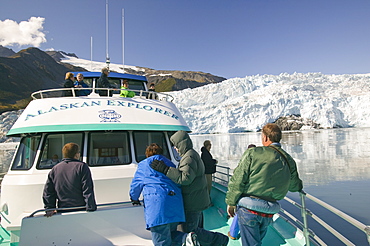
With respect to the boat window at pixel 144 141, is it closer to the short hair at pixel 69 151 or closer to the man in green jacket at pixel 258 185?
the short hair at pixel 69 151

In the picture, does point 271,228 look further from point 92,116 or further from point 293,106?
point 293,106

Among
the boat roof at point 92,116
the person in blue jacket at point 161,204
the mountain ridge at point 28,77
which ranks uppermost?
the mountain ridge at point 28,77

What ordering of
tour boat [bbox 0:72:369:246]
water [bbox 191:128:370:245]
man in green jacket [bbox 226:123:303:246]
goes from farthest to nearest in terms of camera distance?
water [bbox 191:128:370:245], tour boat [bbox 0:72:369:246], man in green jacket [bbox 226:123:303:246]

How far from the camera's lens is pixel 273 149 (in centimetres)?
212

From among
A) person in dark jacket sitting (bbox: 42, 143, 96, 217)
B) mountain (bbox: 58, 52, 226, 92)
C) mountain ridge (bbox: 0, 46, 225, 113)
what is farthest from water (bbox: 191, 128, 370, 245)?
mountain (bbox: 58, 52, 226, 92)

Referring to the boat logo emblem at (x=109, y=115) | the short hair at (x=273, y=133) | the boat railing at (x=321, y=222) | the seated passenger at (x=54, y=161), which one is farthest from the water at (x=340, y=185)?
the seated passenger at (x=54, y=161)

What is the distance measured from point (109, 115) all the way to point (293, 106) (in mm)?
37911

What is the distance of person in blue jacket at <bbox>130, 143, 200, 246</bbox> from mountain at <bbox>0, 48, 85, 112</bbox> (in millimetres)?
67329

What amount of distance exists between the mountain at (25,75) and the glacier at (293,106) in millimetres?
46304

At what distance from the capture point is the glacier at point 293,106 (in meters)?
36.1

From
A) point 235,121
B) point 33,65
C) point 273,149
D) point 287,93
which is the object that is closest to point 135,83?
point 273,149

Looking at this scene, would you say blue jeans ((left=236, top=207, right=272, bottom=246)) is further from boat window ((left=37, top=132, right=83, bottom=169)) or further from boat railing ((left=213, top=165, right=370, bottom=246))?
boat window ((left=37, top=132, right=83, bottom=169))

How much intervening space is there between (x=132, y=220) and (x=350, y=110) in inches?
1639

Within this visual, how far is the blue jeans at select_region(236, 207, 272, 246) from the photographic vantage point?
84.3 inches
